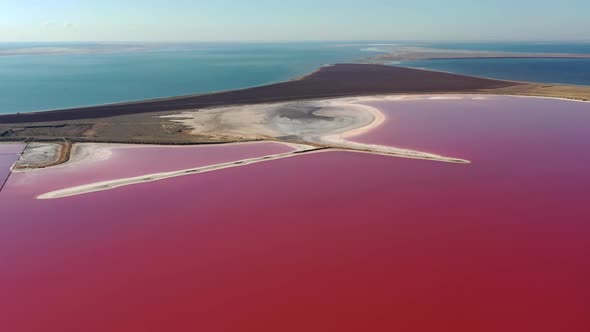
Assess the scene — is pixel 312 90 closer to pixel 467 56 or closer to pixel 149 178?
pixel 149 178

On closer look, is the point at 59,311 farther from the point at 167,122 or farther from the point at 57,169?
the point at 167,122

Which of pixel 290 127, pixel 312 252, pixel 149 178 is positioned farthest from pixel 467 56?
pixel 312 252

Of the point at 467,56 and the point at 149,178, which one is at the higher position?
the point at 467,56

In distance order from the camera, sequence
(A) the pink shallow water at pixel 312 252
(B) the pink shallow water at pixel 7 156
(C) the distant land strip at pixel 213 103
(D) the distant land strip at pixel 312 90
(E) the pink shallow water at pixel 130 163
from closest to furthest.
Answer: (A) the pink shallow water at pixel 312 252
(E) the pink shallow water at pixel 130 163
(B) the pink shallow water at pixel 7 156
(C) the distant land strip at pixel 213 103
(D) the distant land strip at pixel 312 90

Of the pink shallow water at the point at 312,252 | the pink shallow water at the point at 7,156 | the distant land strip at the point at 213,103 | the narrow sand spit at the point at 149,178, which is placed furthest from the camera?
the distant land strip at the point at 213,103

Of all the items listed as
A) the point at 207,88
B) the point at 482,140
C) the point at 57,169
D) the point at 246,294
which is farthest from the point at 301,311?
the point at 207,88

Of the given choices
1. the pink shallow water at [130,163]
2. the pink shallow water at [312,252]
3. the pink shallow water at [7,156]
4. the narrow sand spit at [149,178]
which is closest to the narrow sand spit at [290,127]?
the narrow sand spit at [149,178]

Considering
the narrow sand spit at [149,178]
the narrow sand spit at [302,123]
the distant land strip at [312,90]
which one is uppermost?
the distant land strip at [312,90]

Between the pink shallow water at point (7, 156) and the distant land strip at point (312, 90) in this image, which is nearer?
the pink shallow water at point (7, 156)

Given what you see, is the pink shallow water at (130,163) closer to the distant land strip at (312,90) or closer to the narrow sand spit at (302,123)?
the narrow sand spit at (302,123)
